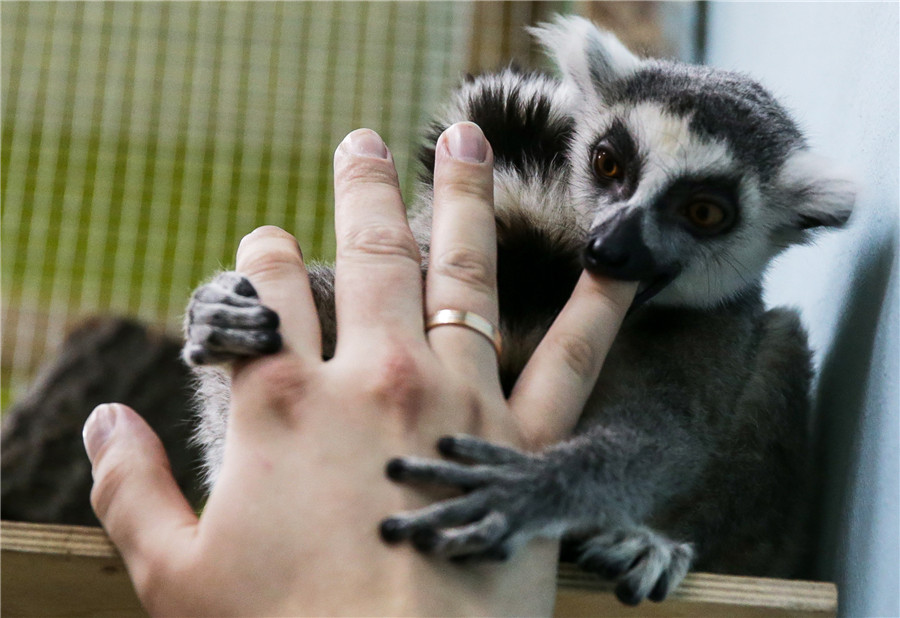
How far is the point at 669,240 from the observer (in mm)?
1144

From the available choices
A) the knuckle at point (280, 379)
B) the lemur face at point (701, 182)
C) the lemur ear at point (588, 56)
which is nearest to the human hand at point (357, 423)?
the knuckle at point (280, 379)

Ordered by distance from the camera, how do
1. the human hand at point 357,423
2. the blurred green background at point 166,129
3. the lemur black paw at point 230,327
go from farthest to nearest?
1. the blurred green background at point 166,129
2. the lemur black paw at point 230,327
3. the human hand at point 357,423

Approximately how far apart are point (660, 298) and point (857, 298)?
0.25 m


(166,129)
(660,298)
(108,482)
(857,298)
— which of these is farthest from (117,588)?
(166,129)

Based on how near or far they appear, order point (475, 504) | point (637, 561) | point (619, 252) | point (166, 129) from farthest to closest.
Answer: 1. point (166, 129)
2. point (619, 252)
3. point (637, 561)
4. point (475, 504)

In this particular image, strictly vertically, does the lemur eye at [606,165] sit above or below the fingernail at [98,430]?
above

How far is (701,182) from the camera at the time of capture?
117 cm

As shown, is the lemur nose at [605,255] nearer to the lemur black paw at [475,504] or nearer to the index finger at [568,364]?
the index finger at [568,364]

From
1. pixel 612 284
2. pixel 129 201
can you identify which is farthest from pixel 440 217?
pixel 129 201

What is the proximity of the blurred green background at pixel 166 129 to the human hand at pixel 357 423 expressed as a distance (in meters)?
2.26

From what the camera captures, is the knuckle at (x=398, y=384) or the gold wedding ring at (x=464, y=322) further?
the gold wedding ring at (x=464, y=322)

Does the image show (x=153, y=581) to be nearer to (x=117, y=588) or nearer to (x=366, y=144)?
(x=117, y=588)

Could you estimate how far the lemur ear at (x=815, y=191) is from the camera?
1.14 m

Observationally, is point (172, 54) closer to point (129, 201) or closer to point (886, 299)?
point (129, 201)
